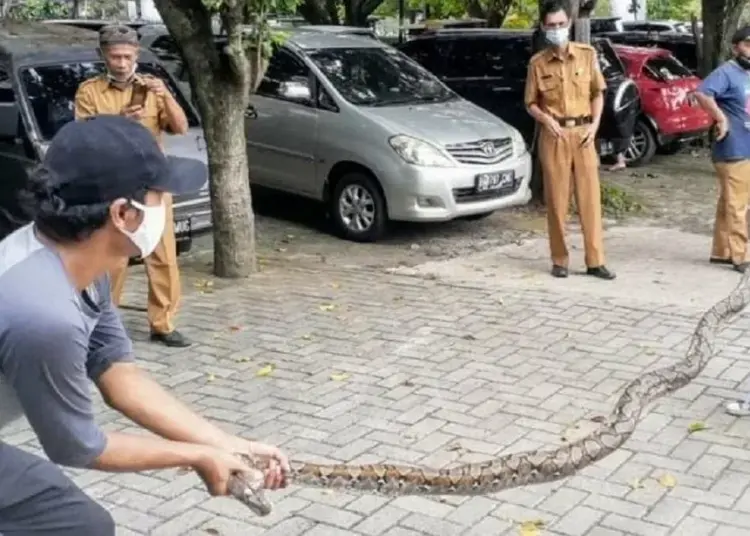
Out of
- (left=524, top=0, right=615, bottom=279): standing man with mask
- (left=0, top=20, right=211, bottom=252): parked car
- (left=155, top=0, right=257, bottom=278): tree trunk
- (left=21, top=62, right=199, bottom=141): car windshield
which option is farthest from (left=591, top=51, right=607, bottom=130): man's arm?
(left=21, top=62, right=199, bottom=141): car windshield

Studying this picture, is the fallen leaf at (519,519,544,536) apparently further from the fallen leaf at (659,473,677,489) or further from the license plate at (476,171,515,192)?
the license plate at (476,171,515,192)

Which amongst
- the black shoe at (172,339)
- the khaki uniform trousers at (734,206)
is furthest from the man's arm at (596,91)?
the black shoe at (172,339)

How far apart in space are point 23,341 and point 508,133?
8.83 m

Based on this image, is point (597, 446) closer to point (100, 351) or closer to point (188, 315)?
point (100, 351)

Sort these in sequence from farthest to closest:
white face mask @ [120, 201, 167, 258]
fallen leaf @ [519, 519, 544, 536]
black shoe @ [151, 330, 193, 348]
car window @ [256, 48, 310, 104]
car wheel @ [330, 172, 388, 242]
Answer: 1. car window @ [256, 48, 310, 104]
2. car wheel @ [330, 172, 388, 242]
3. black shoe @ [151, 330, 193, 348]
4. fallen leaf @ [519, 519, 544, 536]
5. white face mask @ [120, 201, 167, 258]

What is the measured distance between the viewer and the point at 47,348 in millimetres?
2299

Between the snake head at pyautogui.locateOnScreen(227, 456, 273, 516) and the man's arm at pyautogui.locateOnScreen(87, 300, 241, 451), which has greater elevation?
the man's arm at pyautogui.locateOnScreen(87, 300, 241, 451)

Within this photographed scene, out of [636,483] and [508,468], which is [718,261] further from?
[508,468]

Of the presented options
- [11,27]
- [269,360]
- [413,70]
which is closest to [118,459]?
[269,360]

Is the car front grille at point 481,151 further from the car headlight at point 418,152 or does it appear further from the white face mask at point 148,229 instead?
the white face mask at point 148,229

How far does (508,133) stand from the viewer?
35.2 ft

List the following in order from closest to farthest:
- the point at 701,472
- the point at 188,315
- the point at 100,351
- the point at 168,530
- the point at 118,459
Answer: the point at 118,459 → the point at 100,351 → the point at 168,530 → the point at 701,472 → the point at 188,315

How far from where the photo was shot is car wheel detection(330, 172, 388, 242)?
33.6 feet

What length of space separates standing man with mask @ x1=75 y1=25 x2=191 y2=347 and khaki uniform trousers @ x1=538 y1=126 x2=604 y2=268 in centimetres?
322
